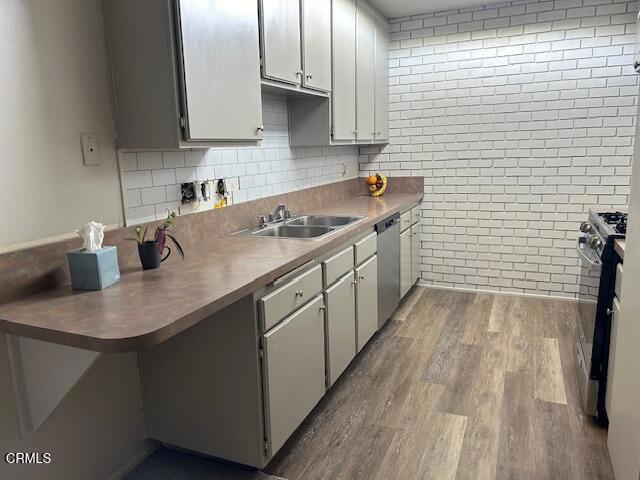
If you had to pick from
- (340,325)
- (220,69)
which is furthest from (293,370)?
(220,69)

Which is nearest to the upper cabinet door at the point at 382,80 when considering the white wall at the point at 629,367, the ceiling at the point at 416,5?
the ceiling at the point at 416,5

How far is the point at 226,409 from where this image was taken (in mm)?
1933

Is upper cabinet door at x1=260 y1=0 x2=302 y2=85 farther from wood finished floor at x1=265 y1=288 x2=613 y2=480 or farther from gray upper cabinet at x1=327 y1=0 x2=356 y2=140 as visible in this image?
wood finished floor at x1=265 y1=288 x2=613 y2=480

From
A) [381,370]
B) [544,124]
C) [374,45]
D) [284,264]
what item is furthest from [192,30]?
[544,124]

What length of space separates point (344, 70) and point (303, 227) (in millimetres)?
1212

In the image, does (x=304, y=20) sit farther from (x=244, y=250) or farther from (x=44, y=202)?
(x=44, y=202)

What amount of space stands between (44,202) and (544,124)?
3709 millimetres

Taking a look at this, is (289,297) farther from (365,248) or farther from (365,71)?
(365,71)

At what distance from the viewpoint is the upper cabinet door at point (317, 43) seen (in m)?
2.78

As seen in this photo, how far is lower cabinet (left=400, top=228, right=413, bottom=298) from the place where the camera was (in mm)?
3829

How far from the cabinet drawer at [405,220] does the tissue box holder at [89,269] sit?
252cm

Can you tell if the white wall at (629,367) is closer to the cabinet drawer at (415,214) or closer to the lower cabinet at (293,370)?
the lower cabinet at (293,370)

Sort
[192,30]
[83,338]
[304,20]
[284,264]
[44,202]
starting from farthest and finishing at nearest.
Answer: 1. [304,20]
2. [284,264]
3. [192,30]
4. [44,202]
5. [83,338]

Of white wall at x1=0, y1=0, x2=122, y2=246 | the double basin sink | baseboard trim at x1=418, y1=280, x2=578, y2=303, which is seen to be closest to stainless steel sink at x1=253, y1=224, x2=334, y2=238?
the double basin sink
